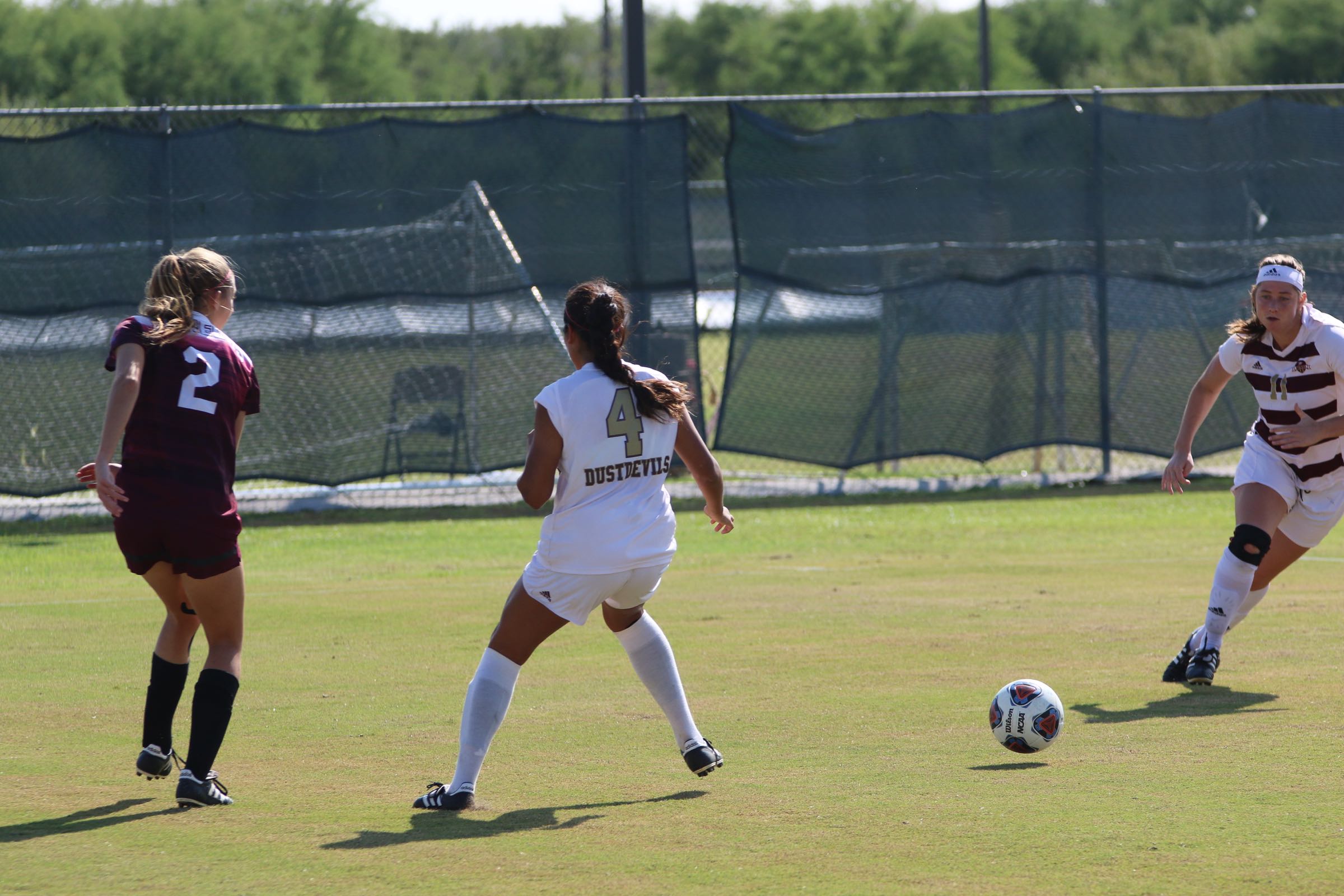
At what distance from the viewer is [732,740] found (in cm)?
658

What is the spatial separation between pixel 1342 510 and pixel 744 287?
7.89 meters

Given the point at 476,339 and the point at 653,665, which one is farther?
the point at 476,339

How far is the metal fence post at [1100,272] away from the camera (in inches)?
623

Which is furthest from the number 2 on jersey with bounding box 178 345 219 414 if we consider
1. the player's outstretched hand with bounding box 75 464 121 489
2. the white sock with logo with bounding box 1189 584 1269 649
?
the white sock with logo with bounding box 1189 584 1269 649

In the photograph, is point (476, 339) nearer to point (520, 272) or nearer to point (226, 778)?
point (520, 272)

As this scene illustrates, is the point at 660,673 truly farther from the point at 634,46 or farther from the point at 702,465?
the point at 634,46

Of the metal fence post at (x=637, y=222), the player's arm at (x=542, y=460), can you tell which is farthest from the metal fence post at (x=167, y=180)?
the player's arm at (x=542, y=460)

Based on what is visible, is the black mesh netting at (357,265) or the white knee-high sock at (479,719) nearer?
the white knee-high sock at (479,719)

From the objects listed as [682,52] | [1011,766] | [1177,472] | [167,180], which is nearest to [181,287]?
[1011,766]

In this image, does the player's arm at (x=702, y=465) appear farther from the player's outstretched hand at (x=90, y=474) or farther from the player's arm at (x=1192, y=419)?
the player's arm at (x=1192, y=419)

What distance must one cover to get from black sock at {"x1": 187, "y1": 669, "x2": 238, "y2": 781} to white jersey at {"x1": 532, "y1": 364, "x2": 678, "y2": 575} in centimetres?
115

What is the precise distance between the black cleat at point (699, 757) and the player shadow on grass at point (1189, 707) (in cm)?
193

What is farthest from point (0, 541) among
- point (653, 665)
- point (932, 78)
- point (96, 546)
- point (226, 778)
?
point (932, 78)

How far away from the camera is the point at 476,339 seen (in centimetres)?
1480
